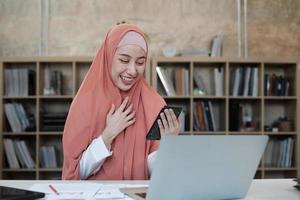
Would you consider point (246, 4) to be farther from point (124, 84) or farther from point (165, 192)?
point (165, 192)

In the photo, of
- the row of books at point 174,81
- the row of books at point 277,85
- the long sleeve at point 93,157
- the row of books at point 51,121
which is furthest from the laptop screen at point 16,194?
the row of books at point 277,85

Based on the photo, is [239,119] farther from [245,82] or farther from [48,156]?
[48,156]

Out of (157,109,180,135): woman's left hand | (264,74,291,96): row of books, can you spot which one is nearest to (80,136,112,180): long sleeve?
(157,109,180,135): woman's left hand

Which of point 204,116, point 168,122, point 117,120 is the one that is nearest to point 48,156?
point 204,116

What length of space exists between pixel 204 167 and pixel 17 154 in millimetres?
3538

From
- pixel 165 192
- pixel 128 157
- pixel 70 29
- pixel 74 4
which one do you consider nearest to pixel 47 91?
pixel 70 29

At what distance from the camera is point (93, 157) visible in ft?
5.65

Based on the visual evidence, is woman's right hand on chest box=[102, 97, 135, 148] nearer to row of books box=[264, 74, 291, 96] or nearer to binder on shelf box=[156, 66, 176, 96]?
→ binder on shelf box=[156, 66, 176, 96]

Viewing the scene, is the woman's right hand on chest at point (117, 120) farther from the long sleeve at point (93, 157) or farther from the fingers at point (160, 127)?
the fingers at point (160, 127)

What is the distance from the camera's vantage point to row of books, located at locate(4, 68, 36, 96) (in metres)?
4.26

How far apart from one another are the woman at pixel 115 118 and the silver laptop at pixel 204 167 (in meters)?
0.57

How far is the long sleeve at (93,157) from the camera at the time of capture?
1721mm

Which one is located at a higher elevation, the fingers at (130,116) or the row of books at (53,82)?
the row of books at (53,82)

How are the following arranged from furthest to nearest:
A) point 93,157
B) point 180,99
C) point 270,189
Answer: point 180,99 < point 93,157 < point 270,189
